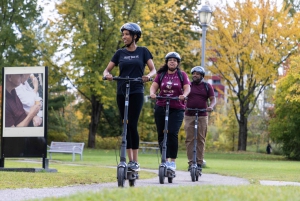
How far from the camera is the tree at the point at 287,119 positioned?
3800cm

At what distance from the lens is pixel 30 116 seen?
17.5 m

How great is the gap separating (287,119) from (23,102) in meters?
23.8

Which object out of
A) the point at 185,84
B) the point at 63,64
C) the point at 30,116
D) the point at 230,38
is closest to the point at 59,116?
the point at 63,64

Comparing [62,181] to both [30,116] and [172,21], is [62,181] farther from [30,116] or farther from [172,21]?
[172,21]

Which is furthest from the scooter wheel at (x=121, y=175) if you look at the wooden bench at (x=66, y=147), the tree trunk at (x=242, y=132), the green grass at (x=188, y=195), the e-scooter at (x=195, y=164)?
the tree trunk at (x=242, y=132)

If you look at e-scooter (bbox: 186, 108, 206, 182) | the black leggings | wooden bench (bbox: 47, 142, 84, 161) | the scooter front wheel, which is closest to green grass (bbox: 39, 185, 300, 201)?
the scooter front wheel

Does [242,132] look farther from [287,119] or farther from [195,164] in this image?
[195,164]

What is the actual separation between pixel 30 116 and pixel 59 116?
1370 inches

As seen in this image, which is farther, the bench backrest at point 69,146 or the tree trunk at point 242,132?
the tree trunk at point 242,132

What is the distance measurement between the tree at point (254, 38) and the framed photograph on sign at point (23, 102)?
26654 mm

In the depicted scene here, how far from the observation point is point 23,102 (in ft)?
57.4

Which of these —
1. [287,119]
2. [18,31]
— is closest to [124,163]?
[287,119]

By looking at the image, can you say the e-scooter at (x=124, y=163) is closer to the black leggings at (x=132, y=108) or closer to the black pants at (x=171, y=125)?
the black leggings at (x=132, y=108)

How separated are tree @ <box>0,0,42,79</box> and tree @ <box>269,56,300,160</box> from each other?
15408 millimetres
